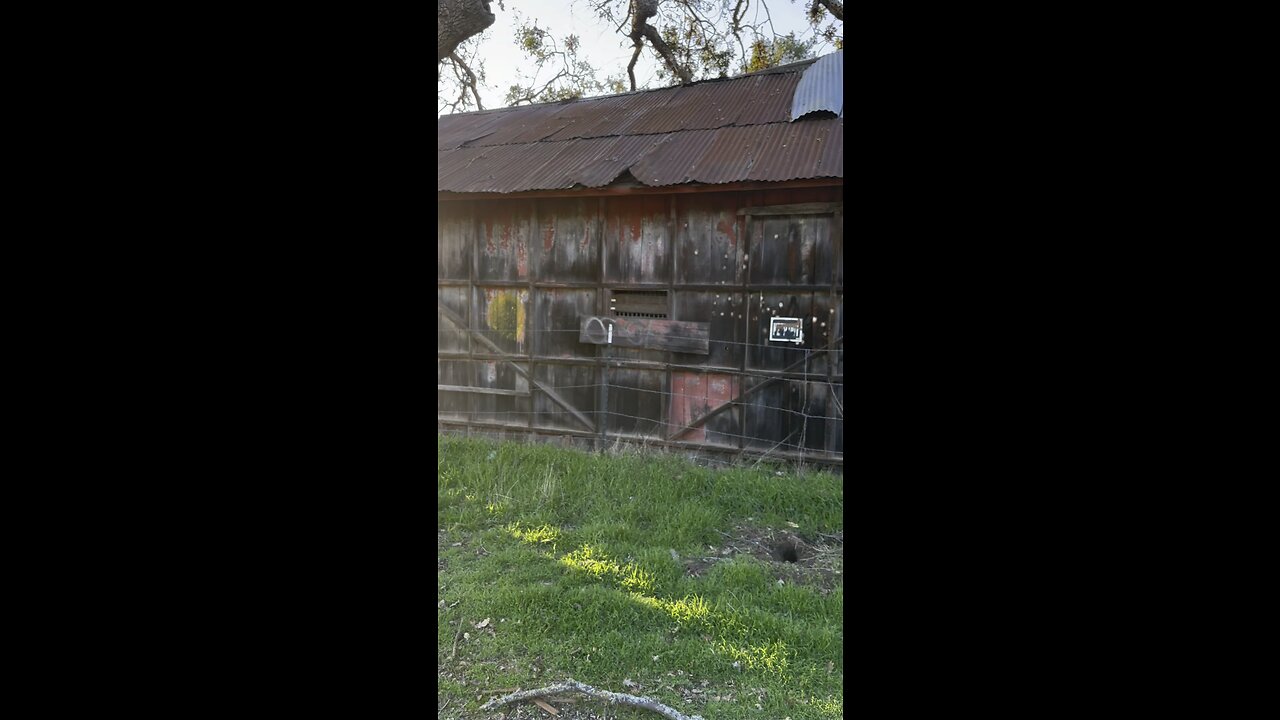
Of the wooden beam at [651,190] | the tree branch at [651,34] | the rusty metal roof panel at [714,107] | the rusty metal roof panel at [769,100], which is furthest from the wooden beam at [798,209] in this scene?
Answer: the tree branch at [651,34]

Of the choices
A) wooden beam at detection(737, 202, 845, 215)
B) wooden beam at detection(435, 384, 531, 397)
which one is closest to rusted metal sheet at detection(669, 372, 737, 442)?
wooden beam at detection(737, 202, 845, 215)

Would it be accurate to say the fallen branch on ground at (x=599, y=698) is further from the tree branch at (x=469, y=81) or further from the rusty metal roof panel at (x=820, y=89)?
the tree branch at (x=469, y=81)

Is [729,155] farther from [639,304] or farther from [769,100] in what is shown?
[639,304]

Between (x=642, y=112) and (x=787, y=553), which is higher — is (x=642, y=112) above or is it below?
above

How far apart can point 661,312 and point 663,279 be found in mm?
329

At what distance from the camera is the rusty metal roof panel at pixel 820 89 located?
24.1ft

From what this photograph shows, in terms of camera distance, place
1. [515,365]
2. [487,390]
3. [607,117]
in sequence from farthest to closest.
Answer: [607,117] → [487,390] → [515,365]

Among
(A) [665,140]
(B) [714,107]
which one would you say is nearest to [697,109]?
(B) [714,107]

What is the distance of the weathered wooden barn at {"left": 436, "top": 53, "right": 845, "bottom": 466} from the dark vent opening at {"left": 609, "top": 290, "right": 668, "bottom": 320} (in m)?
0.02

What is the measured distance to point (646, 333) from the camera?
728 centimetres

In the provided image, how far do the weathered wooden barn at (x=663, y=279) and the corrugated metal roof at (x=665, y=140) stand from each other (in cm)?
3
